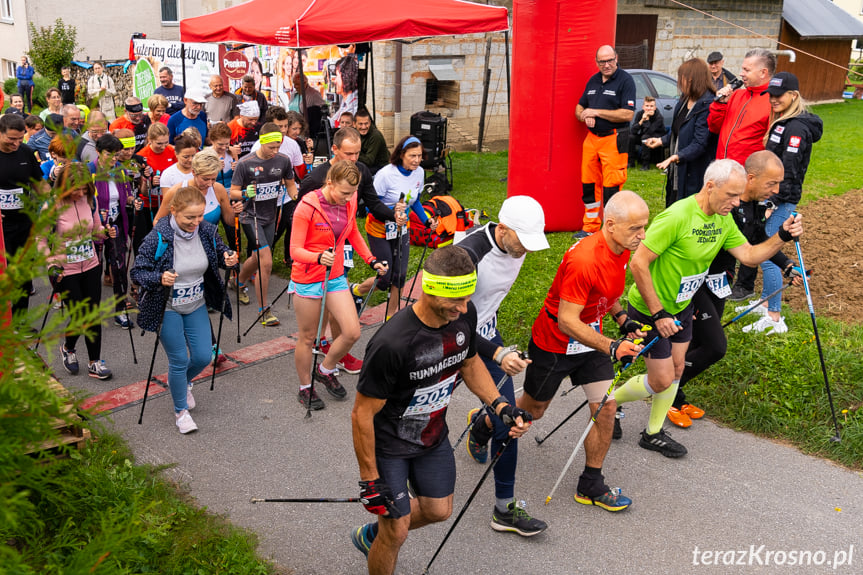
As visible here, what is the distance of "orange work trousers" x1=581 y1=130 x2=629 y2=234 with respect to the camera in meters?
9.75

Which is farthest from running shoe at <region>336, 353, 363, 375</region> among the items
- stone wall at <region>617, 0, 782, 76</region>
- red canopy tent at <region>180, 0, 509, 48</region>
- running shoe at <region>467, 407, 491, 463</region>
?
stone wall at <region>617, 0, 782, 76</region>

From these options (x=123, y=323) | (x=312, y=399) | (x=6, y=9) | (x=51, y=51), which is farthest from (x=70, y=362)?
(x=6, y=9)

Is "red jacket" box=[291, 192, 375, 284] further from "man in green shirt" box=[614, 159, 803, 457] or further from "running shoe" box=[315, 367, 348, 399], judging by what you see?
"man in green shirt" box=[614, 159, 803, 457]

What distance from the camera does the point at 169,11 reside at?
100 feet

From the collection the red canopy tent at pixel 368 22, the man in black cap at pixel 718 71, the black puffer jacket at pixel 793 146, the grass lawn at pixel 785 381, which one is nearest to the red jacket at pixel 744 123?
the black puffer jacket at pixel 793 146

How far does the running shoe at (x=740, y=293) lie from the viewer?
792 cm

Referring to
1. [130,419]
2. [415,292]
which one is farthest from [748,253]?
[130,419]

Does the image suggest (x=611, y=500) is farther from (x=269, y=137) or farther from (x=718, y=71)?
(x=718, y=71)

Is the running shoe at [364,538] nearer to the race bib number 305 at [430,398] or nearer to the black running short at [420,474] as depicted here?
the black running short at [420,474]

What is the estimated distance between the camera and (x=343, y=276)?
252 inches

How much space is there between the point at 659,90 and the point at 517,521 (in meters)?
13.2

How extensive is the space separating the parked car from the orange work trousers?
5.91 m

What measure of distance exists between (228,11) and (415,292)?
6949 mm

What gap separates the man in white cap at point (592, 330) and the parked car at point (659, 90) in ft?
37.1
